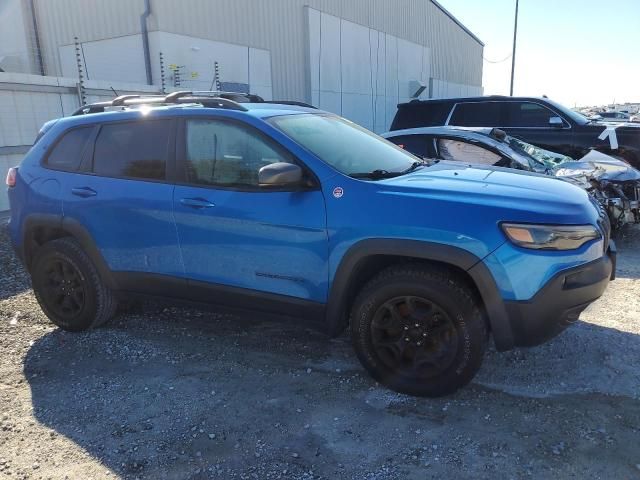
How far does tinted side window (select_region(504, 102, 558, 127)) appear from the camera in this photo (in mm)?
8742

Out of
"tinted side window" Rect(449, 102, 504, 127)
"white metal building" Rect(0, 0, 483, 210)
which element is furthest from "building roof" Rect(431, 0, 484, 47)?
"tinted side window" Rect(449, 102, 504, 127)

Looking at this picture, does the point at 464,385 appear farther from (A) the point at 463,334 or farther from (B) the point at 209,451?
(B) the point at 209,451

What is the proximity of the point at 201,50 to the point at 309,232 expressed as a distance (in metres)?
12.7

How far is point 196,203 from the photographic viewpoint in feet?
11.3

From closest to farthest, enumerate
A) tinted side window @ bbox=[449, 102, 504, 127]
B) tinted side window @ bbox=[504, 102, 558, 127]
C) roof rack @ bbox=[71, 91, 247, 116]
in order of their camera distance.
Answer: roof rack @ bbox=[71, 91, 247, 116] → tinted side window @ bbox=[504, 102, 558, 127] → tinted side window @ bbox=[449, 102, 504, 127]

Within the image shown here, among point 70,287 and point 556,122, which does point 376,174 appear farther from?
point 556,122

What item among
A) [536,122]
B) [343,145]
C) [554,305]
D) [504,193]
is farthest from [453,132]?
[554,305]

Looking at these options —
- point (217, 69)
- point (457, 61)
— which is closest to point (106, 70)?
point (217, 69)

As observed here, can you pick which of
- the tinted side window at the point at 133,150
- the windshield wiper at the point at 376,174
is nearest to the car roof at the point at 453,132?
the windshield wiper at the point at 376,174

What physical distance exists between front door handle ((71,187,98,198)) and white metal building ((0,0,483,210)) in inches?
221

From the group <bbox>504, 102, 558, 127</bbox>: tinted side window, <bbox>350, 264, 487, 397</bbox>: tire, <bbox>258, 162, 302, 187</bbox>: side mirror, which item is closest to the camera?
<bbox>350, 264, 487, 397</bbox>: tire

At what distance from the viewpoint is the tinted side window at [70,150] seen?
4.05 meters

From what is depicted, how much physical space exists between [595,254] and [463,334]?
0.85 m

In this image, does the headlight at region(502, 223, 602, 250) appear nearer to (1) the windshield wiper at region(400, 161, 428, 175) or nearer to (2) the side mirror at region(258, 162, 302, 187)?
(1) the windshield wiper at region(400, 161, 428, 175)
